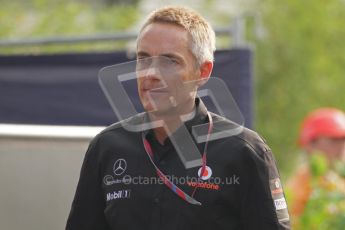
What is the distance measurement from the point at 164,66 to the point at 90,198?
0.55 meters

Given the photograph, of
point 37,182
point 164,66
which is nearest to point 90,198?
point 164,66

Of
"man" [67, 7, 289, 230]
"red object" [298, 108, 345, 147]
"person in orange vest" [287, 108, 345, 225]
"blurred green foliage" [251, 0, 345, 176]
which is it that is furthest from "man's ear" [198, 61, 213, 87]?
"blurred green foliage" [251, 0, 345, 176]

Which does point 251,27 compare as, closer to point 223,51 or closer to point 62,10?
point 62,10

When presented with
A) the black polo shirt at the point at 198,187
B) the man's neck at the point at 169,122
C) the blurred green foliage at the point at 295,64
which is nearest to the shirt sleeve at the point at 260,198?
the black polo shirt at the point at 198,187

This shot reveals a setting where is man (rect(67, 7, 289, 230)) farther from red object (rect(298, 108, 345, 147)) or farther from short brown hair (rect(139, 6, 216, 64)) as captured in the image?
red object (rect(298, 108, 345, 147))

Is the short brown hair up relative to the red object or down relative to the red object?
up

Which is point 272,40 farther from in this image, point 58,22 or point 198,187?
point 198,187

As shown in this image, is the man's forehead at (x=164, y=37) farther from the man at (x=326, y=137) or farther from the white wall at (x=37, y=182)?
the man at (x=326, y=137)

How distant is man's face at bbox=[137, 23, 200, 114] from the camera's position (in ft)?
10.3

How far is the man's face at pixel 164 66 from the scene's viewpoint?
10.3 ft

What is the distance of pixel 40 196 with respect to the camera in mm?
4512

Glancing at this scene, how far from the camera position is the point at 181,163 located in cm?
320

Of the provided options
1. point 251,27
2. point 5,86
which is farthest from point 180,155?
point 251,27

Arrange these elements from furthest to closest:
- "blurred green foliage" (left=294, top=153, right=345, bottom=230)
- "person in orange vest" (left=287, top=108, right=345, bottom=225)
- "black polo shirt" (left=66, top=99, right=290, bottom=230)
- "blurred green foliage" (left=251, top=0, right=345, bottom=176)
Result: "blurred green foliage" (left=251, top=0, right=345, bottom=176) < "person in orange vest" (left=287, top=108, right=345, bottom=225) < "blurred green foliage" (left=294, top=153, right=345, bottom=230) < "black polo shirt" (left=66, top=99, right=290, bottom=230)
